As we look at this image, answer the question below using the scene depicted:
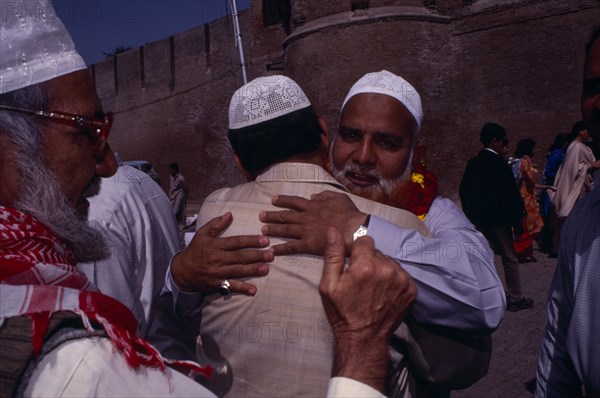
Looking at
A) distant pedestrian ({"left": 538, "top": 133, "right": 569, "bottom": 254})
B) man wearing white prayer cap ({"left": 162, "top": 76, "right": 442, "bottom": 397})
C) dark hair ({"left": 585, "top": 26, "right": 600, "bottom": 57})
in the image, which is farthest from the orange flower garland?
distant pedestrian ({"left": 538, "top": 133, "right": 569, "bottom": 254})

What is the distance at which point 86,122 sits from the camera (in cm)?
144

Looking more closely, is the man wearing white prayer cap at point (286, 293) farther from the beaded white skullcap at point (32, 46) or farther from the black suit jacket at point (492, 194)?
the black suit jacket at point (492, 194)

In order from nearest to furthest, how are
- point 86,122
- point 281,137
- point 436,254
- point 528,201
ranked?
point 86,122
point 436,254
point 281,137
point 528,201

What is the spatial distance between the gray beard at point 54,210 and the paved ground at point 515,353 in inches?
145

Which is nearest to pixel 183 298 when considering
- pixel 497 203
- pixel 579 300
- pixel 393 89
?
pixel 393 89

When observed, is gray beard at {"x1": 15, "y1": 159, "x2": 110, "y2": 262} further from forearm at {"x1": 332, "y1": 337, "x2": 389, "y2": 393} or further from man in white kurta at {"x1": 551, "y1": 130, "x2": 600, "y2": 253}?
man in white kurta at {"x1": 551, "y1": 130, "x2": 600, "y2": 253}

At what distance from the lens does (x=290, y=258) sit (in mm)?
1530

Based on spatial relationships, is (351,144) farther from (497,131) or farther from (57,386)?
(497,131)

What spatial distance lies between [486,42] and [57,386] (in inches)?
642

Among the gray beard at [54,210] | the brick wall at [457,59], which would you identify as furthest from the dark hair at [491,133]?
the brick wall at [457,59]

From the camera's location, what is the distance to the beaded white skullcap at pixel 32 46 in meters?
1.28

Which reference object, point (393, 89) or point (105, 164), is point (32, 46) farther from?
point (393, 89)

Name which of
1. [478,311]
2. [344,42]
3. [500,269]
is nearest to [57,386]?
[478,311]

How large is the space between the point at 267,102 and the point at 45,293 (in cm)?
88
